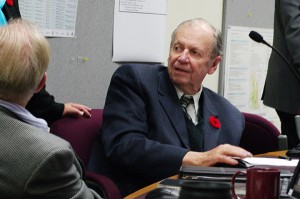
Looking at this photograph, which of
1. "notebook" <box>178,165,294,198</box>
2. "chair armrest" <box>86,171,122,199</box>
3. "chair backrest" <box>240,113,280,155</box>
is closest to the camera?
"notebook" <box>178,165,294,198</box>

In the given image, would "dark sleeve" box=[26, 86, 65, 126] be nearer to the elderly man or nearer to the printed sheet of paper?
the elderly man

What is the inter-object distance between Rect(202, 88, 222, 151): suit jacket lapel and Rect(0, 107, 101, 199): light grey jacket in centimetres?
114

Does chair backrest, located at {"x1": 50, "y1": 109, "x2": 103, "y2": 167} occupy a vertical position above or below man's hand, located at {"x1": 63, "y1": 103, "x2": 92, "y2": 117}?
below

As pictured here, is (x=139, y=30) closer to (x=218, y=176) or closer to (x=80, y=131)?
(x=80, y=131)

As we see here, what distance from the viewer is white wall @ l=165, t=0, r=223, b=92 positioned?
10.7 feet

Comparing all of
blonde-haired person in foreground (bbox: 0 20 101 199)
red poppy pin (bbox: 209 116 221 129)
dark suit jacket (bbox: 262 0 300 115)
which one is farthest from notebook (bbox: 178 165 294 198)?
dark suit jacket (bbox: 262 0 300 115)

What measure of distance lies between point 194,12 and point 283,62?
0.88 metres

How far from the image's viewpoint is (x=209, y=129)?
90.7 inches

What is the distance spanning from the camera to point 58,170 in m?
1.17

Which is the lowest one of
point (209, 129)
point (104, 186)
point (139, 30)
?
point (104, 186)

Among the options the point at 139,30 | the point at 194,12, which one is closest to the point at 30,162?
the point at 139,30

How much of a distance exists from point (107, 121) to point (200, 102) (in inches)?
18.1

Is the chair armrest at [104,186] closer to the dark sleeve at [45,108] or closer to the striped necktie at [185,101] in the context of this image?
the dark sleeve at [45,108]

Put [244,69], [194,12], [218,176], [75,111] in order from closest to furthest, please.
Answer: [218,176] < [75,111] < [194,12] < [244,69]
